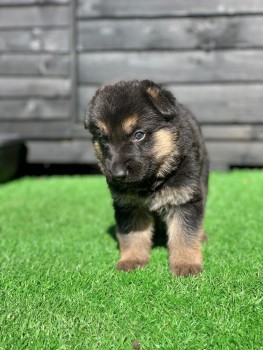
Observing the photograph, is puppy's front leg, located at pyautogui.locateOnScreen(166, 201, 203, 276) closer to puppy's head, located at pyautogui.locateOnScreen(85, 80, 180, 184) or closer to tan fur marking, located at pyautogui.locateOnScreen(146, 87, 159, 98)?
puppy's head, located at pyautogui.locateOnScreen(85, 80, 180, 184)

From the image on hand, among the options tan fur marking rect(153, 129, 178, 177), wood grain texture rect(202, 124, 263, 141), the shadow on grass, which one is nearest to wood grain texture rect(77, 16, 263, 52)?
wood grain texture rect(202, 124, 263, 141)

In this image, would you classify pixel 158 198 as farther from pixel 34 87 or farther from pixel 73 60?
pixel 34 87

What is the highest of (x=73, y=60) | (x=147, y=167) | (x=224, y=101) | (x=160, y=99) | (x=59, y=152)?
(x=160, y=99)

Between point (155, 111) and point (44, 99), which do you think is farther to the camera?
point (44, 99)

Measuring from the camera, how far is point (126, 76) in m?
7.40

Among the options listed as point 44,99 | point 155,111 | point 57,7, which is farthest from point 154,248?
point 57,7

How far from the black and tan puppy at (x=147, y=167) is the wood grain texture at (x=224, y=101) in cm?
366

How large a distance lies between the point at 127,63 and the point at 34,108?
1.58 m

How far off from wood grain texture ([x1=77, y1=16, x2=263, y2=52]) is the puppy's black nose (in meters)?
4.51

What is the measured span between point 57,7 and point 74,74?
103 cm

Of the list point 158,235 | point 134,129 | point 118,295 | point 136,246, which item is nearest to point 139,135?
point 134,129

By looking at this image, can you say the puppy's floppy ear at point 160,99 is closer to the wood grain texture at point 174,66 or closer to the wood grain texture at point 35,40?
the wood grain texture at point 174,66

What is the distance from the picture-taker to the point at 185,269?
3.21 m

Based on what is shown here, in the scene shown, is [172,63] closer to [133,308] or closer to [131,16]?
[131,16]
